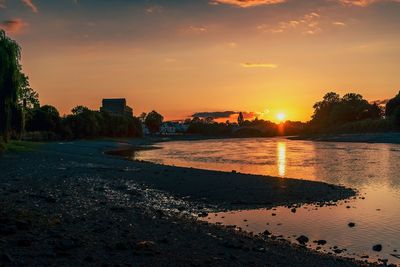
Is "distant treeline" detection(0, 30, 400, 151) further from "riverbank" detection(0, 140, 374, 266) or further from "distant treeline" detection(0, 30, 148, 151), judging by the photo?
"riverbank" detection(0, 140, 374, 266)

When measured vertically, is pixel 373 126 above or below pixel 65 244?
above

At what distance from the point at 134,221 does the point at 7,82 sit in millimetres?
27806

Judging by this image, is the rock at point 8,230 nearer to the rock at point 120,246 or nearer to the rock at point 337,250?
the rock at point 120,246

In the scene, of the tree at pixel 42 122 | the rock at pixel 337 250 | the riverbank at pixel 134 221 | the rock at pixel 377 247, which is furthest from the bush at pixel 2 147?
the tree at pixel 42 122

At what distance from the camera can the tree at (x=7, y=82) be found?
38.2m

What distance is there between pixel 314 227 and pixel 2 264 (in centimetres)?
1310

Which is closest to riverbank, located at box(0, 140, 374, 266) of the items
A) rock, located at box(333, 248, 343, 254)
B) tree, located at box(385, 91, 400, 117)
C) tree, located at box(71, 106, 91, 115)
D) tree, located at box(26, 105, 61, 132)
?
rock, located at box(333, 248, 343, 254)

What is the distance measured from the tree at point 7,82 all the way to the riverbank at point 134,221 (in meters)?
8.94

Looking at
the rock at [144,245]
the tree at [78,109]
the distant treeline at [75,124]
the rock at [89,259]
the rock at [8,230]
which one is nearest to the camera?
the rock at [89,259]

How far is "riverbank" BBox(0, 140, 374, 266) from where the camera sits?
11617mm

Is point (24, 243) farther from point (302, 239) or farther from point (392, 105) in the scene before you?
point (392, 105)

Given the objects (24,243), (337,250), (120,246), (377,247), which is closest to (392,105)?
(377,247)

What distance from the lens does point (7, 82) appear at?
38938mm

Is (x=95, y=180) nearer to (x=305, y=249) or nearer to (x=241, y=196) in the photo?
(x=241, y=196)
